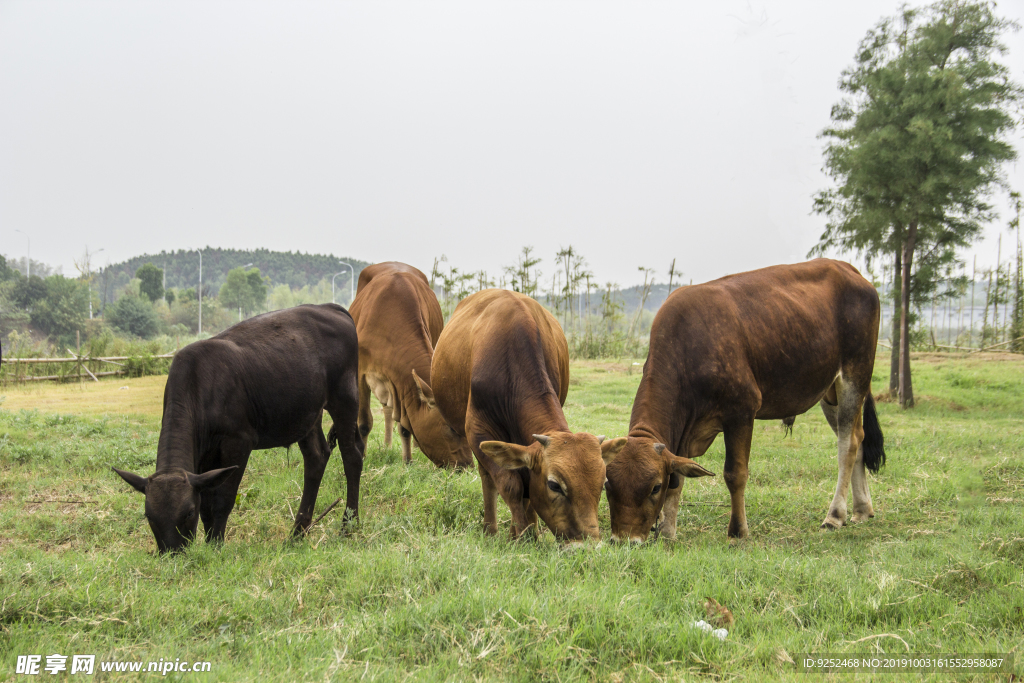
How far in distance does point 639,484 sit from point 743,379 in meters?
1.53

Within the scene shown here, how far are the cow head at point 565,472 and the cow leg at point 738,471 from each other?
5.04 ft

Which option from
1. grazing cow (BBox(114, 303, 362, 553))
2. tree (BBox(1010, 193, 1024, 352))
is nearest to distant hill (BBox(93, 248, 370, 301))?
tree (BBox(1010, 193, 1024, 352))

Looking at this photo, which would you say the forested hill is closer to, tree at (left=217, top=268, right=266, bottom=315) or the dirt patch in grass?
tree at (left=217, top=268, right=266, bottom=315)

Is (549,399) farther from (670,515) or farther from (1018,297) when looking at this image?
(1018,297)

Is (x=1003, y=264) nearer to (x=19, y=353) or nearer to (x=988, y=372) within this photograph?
(x=988, y=372)

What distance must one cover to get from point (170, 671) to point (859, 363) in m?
6.19

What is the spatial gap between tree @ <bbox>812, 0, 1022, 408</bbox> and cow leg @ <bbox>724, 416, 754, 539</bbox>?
28.6 feet

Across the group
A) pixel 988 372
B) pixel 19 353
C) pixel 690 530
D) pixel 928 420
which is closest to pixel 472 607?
pixel 690 530

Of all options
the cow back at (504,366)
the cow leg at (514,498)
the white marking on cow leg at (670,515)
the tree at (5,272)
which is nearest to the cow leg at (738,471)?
the white marking on cow leg at (670,515)

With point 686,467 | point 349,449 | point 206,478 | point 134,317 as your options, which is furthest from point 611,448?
point 134,317

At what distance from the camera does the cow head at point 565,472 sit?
402cm

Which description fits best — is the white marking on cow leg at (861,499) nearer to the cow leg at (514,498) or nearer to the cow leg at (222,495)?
the cow leg at (514,498)

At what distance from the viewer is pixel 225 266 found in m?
81.6

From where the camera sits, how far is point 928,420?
10.9 meters
